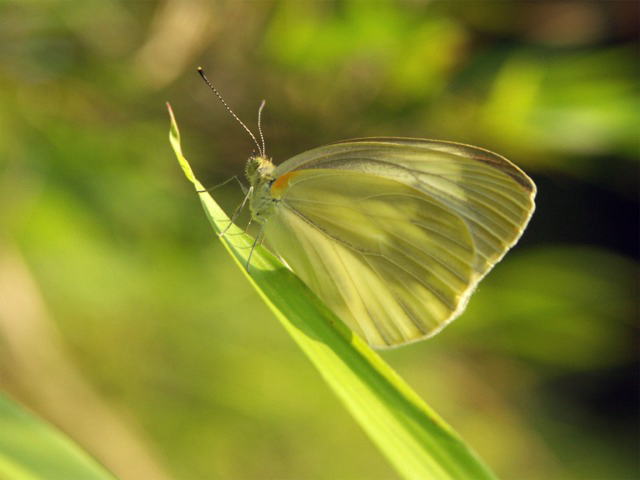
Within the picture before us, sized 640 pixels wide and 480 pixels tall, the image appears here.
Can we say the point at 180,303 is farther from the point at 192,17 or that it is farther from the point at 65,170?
the point at 192,17

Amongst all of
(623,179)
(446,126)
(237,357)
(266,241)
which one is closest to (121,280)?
(237,357)

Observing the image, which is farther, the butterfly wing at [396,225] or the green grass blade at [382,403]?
the butterfly wing at [396,225]

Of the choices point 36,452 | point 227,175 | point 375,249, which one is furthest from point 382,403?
point 227,175

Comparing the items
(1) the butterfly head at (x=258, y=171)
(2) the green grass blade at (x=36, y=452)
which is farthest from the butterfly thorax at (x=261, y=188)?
(2) the green grass blade at (x=36, y=452)

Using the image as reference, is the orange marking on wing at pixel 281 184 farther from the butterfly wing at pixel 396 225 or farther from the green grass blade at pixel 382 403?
the green grass blade at pixel 382 403

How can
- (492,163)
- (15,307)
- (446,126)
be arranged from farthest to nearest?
(446,126) → (15,307) → (492,163)

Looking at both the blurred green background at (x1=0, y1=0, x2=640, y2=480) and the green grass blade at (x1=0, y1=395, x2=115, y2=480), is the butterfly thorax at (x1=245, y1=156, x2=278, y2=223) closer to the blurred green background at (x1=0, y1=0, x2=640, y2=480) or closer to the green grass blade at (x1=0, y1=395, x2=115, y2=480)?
the blurred green background at (x1=0, y1=0, x2=640, y2=480)

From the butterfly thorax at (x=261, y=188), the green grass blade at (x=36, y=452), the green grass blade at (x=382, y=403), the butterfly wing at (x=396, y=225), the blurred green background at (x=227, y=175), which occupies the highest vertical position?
the blurred green background at (x=227, y=175)
